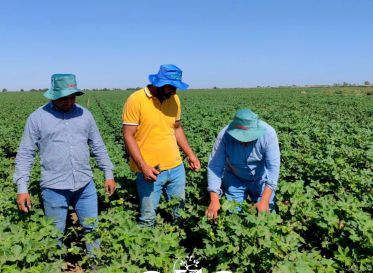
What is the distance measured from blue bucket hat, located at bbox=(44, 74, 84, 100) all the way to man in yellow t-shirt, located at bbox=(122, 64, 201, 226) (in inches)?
25.5

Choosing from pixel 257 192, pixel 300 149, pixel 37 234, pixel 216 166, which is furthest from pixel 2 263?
pixel 300 149

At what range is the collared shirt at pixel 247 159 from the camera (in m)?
3.82

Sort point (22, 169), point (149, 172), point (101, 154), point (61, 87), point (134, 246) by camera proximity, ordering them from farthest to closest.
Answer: point (101, 154) → point (149, 172) → point (22, 169) → point (61, 87) → point (134, 246)

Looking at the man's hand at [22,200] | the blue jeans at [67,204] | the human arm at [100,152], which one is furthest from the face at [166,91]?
the man's hand at [22,200]

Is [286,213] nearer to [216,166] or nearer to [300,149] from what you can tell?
[216,166]

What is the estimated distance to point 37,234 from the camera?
330 cm

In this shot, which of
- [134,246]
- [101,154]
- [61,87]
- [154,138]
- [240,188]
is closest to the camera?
[134,246]

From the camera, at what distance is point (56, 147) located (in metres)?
3.63

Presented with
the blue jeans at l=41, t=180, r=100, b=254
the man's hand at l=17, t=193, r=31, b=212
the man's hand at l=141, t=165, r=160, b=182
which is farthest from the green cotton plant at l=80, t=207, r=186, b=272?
the man's hand at l=17, t=193, r=31, b=212

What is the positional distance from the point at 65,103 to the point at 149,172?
104cm

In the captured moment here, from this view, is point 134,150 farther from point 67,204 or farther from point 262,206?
point 262,206

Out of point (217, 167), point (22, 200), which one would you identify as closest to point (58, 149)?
point (22, 200)

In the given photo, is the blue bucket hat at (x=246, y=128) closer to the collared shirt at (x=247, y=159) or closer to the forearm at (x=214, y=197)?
the collared shirt at (x=247, y=159)

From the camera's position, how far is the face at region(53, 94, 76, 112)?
140 inches
